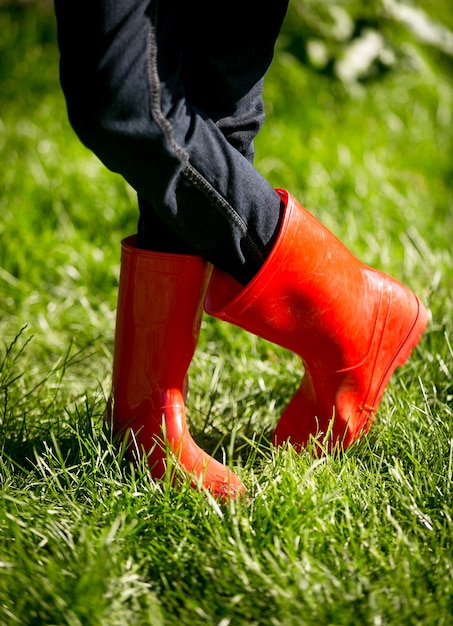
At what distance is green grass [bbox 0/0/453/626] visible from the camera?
0.95 metres

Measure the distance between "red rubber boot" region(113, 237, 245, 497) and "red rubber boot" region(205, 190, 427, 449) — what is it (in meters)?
0.05

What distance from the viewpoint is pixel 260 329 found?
122 centimetres

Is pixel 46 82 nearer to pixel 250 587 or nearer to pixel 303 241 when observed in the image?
pixel 303 241

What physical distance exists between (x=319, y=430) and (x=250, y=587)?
391 millimetres

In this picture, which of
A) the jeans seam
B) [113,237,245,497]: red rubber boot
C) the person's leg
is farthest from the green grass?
the person's leg

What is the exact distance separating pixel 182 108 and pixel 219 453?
0.64 m

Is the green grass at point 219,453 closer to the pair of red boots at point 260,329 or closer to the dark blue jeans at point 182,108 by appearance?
the pair of red boots at point 260,329

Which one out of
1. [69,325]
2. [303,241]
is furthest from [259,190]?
[69,325]

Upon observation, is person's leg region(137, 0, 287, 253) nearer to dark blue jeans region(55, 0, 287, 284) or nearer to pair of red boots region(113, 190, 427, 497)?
dark blue jeans region(55, 0, 287, 284)

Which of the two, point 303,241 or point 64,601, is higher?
point 303,241

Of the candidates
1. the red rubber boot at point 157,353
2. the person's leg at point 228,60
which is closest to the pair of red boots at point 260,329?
the red rubber boot at point 157,353

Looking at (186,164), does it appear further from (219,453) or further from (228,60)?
(219,453)

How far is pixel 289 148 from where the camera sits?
Result: 2596mm

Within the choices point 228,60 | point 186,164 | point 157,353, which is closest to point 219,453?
point 157,353
